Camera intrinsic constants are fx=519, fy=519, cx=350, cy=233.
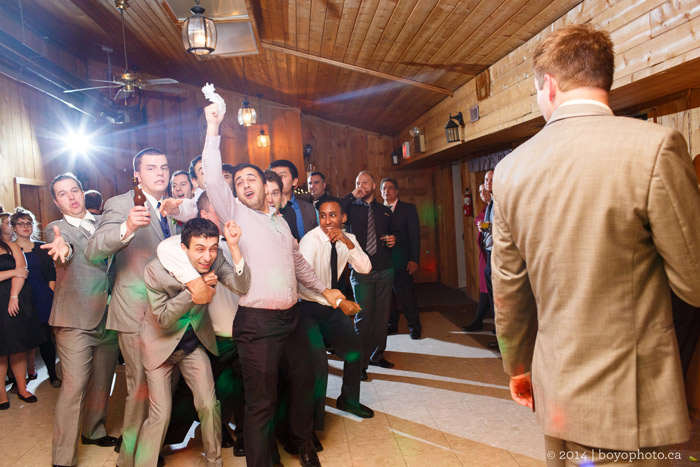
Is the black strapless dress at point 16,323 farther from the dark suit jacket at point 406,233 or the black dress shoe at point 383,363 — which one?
the dark suit jacket at point 406,233

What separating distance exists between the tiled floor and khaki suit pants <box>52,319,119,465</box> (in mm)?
230

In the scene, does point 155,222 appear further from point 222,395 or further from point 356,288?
point 356,288

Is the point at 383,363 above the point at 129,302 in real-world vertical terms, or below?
below

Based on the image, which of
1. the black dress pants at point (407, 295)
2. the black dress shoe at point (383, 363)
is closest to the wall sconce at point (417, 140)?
the black dress pants at point (407, 295)

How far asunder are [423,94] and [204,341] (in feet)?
13.6

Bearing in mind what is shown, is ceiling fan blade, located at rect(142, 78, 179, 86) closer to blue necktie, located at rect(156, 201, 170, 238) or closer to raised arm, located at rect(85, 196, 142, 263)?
blue necktie, located at rect(156, 201, 170, 238)

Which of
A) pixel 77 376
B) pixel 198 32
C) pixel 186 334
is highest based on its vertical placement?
pixel 198 32

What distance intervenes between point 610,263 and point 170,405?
2.43 m

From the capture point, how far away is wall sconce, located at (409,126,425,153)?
7.06 metres

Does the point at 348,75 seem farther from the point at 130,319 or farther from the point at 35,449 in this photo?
the point at 35,449

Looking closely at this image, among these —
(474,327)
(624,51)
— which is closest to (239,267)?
(624,51)

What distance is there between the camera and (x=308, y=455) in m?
2.99

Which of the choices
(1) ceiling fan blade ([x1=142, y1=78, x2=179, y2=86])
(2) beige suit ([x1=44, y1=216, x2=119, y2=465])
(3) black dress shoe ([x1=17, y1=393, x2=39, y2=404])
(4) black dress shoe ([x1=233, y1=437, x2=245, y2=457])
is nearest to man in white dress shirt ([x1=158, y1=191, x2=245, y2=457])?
(4) black dress shoe ([x1=233, y1=437, x2=245, y2=457])

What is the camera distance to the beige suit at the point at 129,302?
292 centimetres
